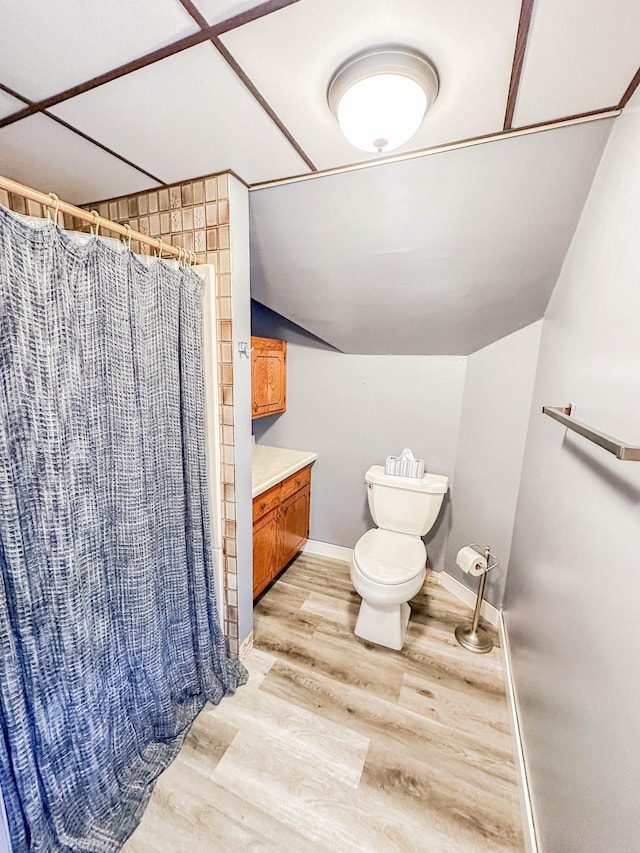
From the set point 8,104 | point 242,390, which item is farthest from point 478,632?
point 8,104

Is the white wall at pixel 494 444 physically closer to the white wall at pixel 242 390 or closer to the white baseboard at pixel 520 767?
the white baseboard at pixel 520 767

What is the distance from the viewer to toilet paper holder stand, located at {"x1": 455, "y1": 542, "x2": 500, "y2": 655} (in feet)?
5.87

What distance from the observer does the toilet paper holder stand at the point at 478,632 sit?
1789 millimetres

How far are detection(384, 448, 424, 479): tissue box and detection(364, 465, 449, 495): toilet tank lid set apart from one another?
27 mm

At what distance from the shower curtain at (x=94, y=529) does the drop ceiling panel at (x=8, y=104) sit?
0.44 m

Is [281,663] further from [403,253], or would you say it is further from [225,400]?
[403,253]

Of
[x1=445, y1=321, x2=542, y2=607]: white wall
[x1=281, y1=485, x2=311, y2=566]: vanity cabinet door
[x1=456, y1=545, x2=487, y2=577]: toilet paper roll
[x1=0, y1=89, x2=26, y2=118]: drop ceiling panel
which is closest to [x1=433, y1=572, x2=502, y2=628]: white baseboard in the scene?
[x1=445, y1=321, x2=542, y2=607]: white wall

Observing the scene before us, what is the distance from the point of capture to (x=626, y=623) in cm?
67

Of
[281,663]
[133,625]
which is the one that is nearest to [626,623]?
[133,625]

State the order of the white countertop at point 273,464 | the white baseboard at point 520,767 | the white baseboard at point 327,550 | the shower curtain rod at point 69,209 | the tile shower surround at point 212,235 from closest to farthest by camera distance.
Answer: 1. the shower curtain rod at point 69,209
2. the white baseboard at point 520,767
3. the tile shower surround at point 212,235
4. the white countertop at point 273,464
5. the white baseboard at point 327,550

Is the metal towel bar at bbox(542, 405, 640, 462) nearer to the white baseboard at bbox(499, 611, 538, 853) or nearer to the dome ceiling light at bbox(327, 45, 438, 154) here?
the dome ceiling light at bbox(327, 45, 438, 154)

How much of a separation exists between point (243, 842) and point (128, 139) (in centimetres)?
230

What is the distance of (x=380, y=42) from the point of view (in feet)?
2.38

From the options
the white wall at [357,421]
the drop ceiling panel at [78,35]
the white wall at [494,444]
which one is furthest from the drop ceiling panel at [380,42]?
the white wall at [357,421]
